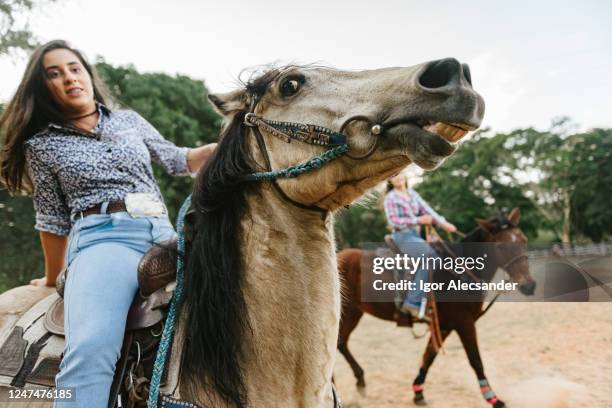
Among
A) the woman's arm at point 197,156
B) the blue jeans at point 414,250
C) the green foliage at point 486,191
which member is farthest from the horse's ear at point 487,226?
the green foliage at point 486,191

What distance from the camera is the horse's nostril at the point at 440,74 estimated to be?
136 centimetres

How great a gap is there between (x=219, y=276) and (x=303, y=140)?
0.63 metres

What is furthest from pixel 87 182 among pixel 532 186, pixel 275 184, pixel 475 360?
pixel 532 186

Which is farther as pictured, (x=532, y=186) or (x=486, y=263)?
(x=532, y=186)

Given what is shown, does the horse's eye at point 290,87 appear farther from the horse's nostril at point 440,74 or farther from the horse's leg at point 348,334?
the horse's leg at point 348,334

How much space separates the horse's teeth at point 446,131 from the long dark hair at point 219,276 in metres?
0.76

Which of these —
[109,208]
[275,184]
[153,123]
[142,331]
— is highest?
[153,123]

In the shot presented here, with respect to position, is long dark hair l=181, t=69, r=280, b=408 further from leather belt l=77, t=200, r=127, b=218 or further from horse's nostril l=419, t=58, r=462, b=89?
horse's nostril l=419, t=58, r=462, b=89

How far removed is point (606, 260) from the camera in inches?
242

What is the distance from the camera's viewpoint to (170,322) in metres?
1.64

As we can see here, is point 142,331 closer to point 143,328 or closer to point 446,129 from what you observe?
point 143,328

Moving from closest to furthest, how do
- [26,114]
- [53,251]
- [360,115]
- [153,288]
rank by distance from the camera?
[360,115], [153,288], [26,114], [53,251]

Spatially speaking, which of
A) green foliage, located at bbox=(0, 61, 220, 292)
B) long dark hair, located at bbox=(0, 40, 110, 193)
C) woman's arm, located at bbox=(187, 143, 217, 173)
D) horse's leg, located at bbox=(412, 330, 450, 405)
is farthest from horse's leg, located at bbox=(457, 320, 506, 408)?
green foliage, located at bbox=(0, 61, 220, 292)

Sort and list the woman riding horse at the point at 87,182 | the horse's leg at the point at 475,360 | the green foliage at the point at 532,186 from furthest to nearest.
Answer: the green foliage at the point at 532,186 < the horse's leg at the point at 475,360 < the woman riding horse at the point at 87,182
